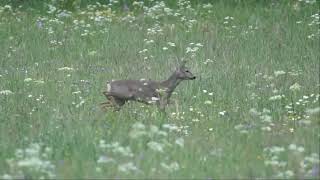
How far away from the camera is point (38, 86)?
12.8 metres

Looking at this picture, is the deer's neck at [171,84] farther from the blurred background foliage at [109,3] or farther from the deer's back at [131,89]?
the blurred background foliage at [109,3]

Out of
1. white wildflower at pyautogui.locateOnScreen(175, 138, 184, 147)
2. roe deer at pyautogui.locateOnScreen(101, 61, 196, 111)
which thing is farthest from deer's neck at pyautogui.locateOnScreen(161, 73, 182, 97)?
white wildflower at pyautogui.locateOnScreen(175, 138, 184, 147)

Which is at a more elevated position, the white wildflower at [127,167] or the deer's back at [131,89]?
the white wildflower at [127,167]

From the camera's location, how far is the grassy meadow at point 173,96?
7.58 m

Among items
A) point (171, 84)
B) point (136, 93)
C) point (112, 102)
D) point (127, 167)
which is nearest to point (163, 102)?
point (136, 93)

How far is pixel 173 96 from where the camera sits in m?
12.2

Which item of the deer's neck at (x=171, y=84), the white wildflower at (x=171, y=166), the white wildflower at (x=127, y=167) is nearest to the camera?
the white wildflower at (x=127, y=167)

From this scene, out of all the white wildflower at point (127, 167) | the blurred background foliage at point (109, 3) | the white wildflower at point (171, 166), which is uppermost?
the white wildflower at point (127, 167)

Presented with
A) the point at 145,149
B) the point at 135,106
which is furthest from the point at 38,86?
the point at 145,149

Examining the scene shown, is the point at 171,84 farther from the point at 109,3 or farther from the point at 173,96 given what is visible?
the point at 109,3

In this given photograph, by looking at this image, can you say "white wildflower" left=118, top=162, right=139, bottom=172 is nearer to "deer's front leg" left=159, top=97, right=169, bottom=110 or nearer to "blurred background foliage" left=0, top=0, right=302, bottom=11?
"deer's front leg" left=159, top=97, right=169, bottom=110

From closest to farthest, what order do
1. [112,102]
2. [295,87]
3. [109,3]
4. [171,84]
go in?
[295,87]
[112,102]
[171,84]
[109,3]

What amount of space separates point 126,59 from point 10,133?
20.0 feet

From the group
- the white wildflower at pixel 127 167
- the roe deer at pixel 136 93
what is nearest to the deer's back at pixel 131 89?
the roe deer at pixel 136 93
